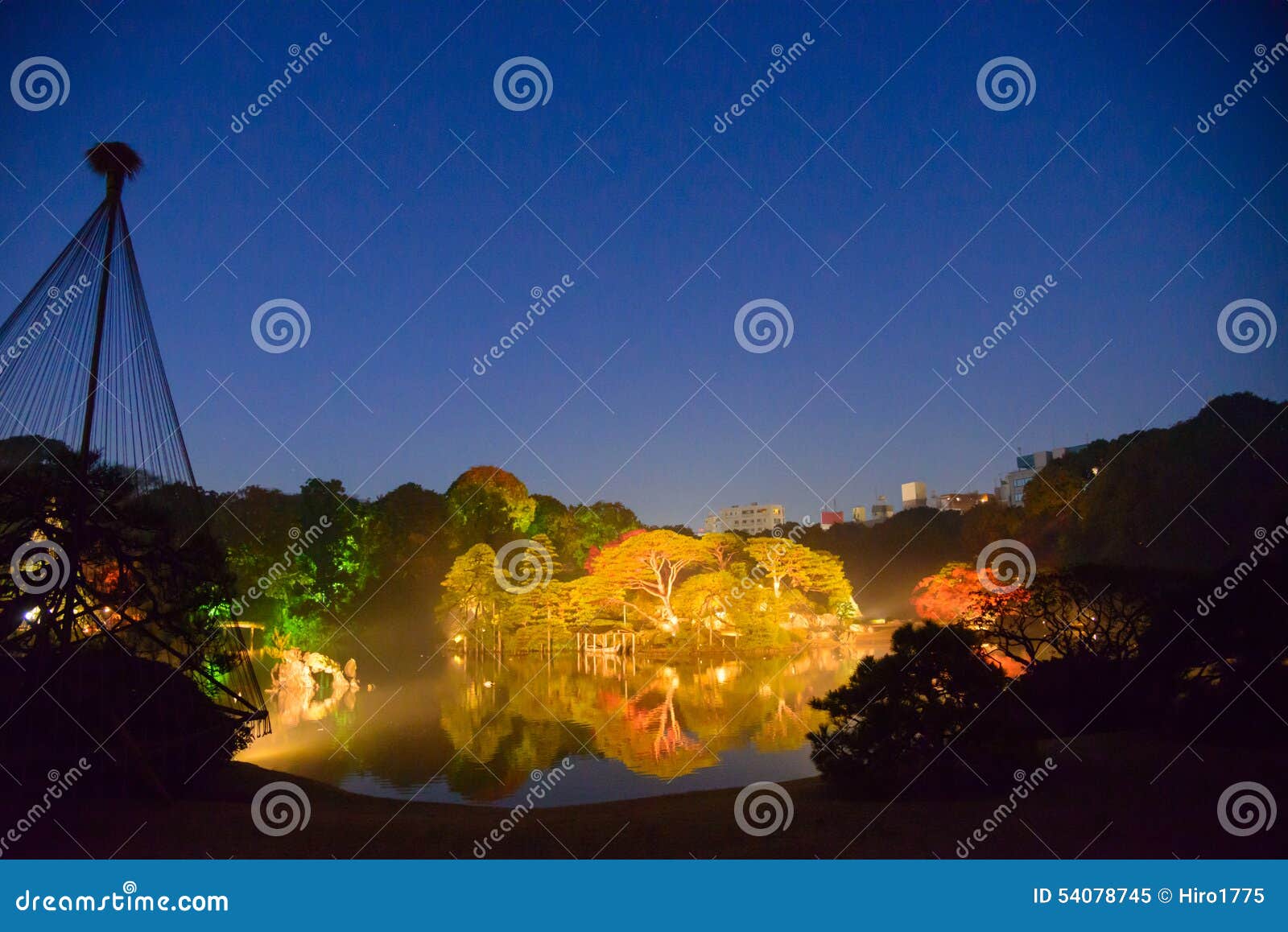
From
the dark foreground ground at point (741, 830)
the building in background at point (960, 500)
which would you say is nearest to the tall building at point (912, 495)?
the building in background at point (960, 500)

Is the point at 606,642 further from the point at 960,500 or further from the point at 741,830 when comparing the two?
the point at 960,500

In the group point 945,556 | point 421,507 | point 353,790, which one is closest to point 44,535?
point 353,790

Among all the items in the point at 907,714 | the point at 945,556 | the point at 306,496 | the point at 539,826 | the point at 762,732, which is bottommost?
the point at 306,496

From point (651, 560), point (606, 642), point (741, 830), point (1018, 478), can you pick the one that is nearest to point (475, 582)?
point (606, 642)

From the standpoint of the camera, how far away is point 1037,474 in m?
28.3

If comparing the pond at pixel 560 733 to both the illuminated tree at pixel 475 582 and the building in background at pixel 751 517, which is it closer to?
the illuminated tree at pixel 475 582

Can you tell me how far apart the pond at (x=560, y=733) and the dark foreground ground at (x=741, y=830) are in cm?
234

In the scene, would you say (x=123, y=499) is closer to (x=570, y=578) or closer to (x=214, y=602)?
(x=214, y=602)

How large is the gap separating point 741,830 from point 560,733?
7309 mm

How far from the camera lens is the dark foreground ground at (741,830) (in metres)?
4.95

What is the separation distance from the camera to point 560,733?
40.9 ft

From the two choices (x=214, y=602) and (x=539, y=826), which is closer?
(x=539, y=826)

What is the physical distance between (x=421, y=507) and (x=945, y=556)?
872 inches

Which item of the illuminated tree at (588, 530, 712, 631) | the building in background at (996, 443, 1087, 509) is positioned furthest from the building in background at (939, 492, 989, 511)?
the illuminated tree at (588, 530, 712, 631)
